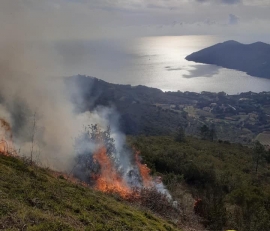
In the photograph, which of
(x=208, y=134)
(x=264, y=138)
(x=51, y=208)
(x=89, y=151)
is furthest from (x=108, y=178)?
(x=264, y=138)

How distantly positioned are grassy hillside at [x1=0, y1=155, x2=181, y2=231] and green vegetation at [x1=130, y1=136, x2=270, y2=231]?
6921 millimetres

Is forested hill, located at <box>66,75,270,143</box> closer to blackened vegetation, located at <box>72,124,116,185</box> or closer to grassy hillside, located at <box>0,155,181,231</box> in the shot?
blackened vegetation, located at <box>72,124,116,185</box>

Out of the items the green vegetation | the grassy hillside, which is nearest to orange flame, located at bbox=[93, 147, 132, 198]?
the green vegetation

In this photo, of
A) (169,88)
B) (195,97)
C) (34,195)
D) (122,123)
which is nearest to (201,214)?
(34,195)

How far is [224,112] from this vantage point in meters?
152

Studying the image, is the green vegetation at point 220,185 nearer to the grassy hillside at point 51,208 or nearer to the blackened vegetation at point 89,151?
the blackened vegetation at point 89,151

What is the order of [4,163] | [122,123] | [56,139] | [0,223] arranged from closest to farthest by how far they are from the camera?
[0,223] < [4,163] < [56,139] < [122,123]

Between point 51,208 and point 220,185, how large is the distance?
981 inches

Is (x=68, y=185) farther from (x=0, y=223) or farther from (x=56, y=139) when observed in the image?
(x=56, y=139)

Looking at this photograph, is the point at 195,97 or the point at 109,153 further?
the point at 195,97

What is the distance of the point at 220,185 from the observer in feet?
107

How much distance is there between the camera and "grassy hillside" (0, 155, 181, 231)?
A: 9.76 meters

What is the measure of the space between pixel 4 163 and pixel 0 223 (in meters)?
5.97

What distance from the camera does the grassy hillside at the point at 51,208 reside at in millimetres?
9758
